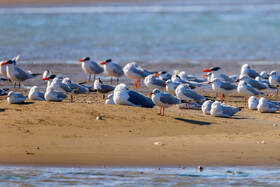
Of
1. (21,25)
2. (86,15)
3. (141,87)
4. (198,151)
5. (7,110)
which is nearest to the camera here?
(198,151)

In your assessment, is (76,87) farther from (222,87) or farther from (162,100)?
(222,87)

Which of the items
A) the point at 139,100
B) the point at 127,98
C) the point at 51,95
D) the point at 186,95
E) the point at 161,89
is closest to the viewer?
the point at 127,98

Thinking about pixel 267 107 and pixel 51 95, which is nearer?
pixel 51 95

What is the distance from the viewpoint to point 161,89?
15.2 metres

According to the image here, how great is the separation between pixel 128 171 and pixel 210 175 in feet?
3.53

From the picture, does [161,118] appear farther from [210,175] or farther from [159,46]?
[159,46]

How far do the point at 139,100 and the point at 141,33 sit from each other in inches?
774

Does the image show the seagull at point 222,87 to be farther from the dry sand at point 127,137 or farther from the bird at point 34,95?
the bird at point 34,95

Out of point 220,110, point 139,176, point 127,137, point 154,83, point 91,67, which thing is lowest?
point 139,176

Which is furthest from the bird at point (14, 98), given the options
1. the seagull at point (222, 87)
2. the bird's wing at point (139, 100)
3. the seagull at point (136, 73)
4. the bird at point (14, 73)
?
the seagull at point (136, 73)

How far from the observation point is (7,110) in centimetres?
1128

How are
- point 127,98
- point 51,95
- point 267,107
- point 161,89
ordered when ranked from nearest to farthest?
point 127,98, point 51,95, point 267,107, point 161,89

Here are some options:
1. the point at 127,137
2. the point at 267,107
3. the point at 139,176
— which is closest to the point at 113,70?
the point at 267,107

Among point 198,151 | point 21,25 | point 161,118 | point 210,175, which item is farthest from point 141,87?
point 21,25
